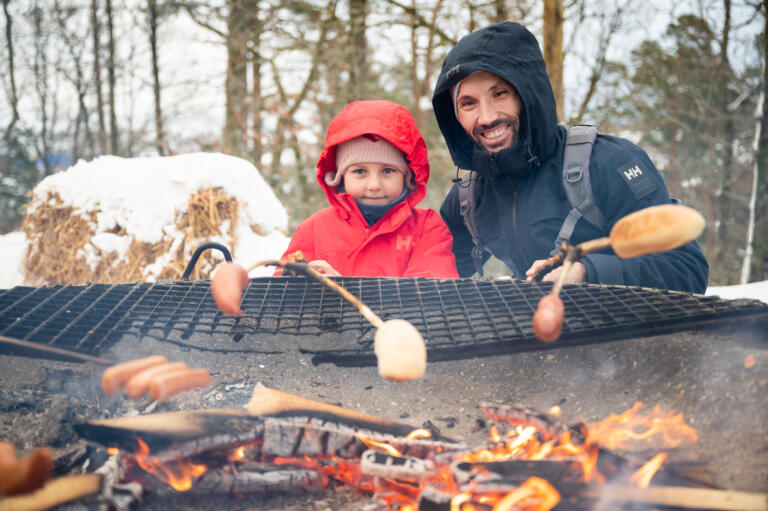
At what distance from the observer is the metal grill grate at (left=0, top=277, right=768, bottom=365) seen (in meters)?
1.60

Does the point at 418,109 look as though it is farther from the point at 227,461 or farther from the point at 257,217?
the point at 227,461

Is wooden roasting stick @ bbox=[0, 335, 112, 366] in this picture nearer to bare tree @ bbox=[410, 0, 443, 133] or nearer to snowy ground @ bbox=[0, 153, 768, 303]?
snowy ground @ bbox=[0, 153, 768, 303]

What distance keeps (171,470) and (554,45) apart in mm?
4862

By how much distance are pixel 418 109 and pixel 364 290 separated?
7.98 m

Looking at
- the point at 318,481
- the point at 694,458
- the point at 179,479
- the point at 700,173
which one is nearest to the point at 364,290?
the point at 318,481

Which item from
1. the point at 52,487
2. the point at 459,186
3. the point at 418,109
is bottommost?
the point at 52,487

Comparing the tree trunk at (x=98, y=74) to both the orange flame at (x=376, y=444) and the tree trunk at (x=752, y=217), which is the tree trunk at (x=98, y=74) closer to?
the orange flame at (x=376, y=444)

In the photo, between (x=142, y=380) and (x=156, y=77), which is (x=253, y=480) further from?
(x=156, y=77)

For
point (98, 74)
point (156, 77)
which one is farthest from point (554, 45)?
point (98, 74)

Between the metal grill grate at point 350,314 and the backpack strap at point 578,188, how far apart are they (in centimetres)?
44

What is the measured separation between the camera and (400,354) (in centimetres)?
102

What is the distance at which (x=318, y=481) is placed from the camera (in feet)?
4.07

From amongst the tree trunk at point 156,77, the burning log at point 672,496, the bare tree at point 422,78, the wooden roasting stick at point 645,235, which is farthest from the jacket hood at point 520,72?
the tree trunk at point 156,77

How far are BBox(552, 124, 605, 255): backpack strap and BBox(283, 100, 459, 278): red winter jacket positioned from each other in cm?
74
